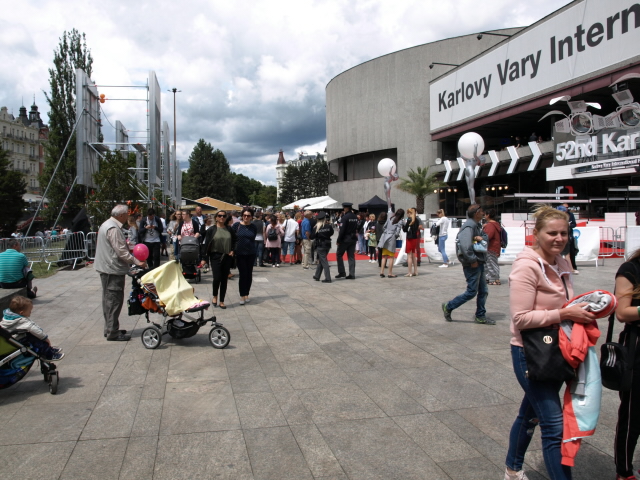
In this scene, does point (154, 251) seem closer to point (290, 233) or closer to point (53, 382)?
point (290, 233)

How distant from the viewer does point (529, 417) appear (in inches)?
112

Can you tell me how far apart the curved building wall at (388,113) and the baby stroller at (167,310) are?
38.6 m

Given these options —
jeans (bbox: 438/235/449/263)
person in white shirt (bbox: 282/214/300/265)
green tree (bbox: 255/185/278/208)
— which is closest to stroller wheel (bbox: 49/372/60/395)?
person in white shirt (bbox: 282/214/300/265)

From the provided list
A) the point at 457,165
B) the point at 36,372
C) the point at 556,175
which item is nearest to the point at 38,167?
the point at 457,165

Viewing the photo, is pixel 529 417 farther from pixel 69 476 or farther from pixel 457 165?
pixel 457 165

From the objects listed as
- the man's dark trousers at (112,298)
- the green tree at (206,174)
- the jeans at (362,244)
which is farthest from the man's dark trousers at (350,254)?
the green tree at (206,174)

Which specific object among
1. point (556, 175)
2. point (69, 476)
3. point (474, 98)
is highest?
point (474, 98)

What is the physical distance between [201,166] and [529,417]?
82.8m

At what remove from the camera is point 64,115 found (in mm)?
27594

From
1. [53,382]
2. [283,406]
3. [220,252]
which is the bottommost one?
[283,406]

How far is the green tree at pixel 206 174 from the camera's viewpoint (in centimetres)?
8181

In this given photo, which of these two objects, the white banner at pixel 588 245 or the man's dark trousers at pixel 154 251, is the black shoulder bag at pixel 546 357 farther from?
the white banner at pixel 588 245

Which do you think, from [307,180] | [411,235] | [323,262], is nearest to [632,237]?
[411,235]

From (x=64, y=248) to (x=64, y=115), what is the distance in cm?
1626
